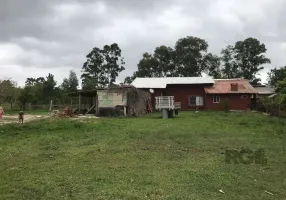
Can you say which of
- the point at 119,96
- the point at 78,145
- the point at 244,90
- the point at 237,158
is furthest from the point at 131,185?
the point at 244,90

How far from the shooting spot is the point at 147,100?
3619cm

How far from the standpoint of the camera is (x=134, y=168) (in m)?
7.71

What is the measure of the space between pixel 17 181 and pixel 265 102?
103 ft

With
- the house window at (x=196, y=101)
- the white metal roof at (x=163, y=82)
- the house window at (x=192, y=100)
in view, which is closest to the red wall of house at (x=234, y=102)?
the house window at (x=196, y=101)

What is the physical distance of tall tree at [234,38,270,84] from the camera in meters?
61.6

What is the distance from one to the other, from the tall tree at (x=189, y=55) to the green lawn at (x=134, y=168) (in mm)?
50286

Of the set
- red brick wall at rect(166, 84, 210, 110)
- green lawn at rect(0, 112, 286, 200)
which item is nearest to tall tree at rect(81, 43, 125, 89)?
red brick wall at rect(166, 84, 210, 110)

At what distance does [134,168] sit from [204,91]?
35773mm

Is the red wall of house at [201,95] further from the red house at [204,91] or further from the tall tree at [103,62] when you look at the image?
the tall tree at [103,62]

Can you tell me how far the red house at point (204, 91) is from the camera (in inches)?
1615

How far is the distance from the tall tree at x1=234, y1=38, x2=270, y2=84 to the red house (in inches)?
845

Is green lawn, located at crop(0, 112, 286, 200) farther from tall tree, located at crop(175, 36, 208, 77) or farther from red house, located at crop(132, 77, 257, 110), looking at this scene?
tall tree, located at crop(175, 36, 208, 77)

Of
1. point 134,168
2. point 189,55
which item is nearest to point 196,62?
point 189,55

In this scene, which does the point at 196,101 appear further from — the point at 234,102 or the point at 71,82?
the point at 71,82
